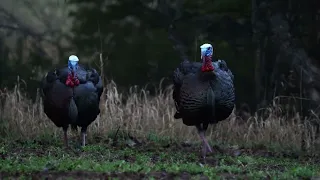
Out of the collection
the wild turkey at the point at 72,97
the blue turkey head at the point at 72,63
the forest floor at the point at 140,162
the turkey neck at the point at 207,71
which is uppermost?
the blue turkey head at the point at 72,63

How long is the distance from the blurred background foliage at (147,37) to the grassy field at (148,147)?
96 cm

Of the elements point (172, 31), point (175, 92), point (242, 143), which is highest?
point (172, 31)

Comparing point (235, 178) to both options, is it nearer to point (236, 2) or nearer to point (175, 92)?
point (175, 92)

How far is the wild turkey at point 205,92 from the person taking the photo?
809 centimetres

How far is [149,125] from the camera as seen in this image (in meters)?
10.4

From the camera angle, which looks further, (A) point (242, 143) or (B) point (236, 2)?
(B) point (236, 2)

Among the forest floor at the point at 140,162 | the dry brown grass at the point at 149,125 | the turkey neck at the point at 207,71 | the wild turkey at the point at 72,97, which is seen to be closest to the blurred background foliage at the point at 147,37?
the dry brown grass at the point at 149,125

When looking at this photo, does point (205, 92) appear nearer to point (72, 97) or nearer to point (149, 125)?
point (72, 97)

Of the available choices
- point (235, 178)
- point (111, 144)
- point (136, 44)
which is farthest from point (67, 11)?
point (235, 178)

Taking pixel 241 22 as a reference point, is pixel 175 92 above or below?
below

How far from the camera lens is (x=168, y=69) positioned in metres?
12.5

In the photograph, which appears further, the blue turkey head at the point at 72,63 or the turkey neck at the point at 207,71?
the blue turkey head at the point at 72,63

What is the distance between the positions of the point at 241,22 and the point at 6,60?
3992 mm

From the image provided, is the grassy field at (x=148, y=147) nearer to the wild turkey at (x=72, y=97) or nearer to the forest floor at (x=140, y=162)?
the forest floor at (x=140, y=162)
